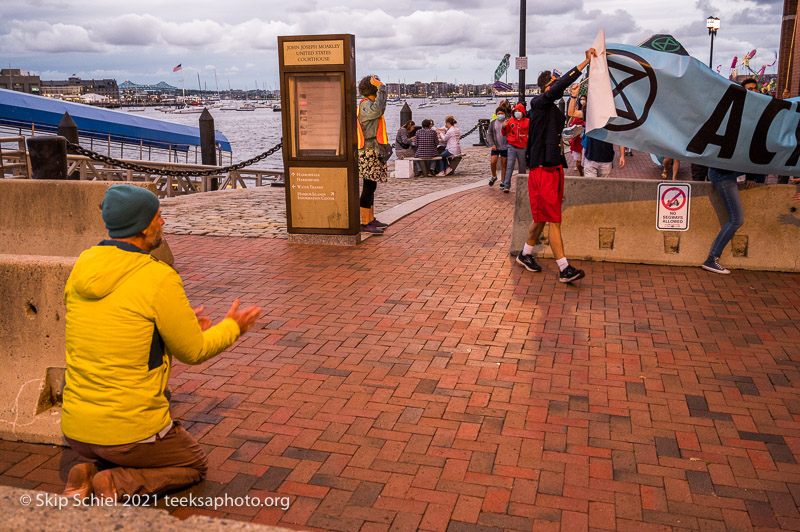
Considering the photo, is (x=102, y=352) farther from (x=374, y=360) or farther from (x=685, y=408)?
(x=685, y=408)

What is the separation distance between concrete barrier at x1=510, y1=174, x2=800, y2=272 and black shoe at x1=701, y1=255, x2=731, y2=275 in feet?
0.61

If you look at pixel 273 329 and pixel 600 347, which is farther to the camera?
pixel 273 329

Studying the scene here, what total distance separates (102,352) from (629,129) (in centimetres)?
616

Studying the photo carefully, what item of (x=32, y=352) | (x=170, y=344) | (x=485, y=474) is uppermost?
(x=170, y=344)

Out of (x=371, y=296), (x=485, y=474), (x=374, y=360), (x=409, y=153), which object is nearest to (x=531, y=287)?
(x=371, y=296)

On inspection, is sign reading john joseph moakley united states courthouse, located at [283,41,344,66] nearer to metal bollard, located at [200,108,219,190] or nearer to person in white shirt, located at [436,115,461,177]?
person in white shirt, located at [436,115,461,177]

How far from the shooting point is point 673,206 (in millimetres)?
7980

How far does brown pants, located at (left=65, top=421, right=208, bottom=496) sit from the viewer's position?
3.22 metres

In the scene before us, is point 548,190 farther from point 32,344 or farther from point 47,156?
point 47,156

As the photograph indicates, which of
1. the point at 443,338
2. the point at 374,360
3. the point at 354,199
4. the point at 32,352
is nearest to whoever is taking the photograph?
the point at 32,352

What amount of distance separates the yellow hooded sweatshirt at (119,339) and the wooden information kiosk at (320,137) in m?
6.18

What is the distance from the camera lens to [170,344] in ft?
10.6

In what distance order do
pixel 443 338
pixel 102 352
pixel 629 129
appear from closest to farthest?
pixel 102 352
pixel 443 338
pixel 629 129

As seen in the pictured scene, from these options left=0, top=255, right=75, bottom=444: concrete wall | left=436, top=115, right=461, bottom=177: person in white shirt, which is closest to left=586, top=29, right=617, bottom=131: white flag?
left=0, top=255, right=75, bottom=444: concrete wall
